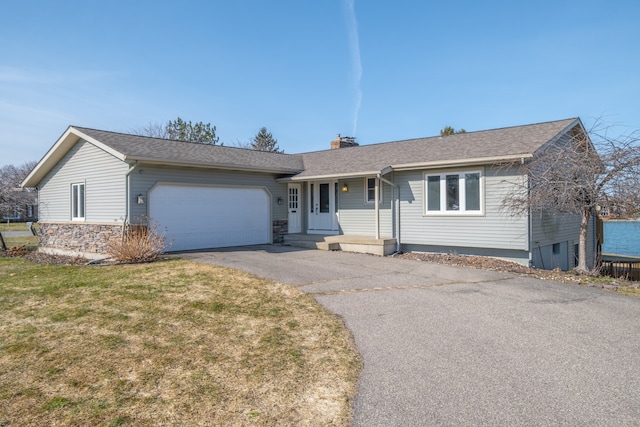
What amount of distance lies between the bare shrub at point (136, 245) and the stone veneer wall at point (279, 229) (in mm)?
5002


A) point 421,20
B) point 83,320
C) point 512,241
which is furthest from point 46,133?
point 512,241

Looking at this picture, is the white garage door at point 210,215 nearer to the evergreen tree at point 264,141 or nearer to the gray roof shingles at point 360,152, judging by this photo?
the gray roof shingles at point 360,152

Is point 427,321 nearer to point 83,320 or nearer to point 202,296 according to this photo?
point 202,296

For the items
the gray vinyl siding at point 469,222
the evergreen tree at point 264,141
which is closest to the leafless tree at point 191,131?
the evergreen tree at point 264,141

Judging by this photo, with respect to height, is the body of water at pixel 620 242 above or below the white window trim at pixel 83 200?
below

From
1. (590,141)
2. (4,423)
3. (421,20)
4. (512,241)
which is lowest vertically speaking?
(4,423)

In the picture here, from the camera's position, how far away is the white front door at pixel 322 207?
618 inches

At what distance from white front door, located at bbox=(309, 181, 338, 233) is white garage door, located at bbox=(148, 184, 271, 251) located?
72.4 inches

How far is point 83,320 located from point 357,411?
4.42 meters

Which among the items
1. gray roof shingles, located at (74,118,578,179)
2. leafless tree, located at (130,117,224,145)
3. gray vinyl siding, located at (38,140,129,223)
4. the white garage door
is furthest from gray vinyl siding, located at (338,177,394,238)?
leafless tree, located at (130,117,224,145)

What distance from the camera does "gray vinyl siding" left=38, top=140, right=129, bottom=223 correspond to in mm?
12562

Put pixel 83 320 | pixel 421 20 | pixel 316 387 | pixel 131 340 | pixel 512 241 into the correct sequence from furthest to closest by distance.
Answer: pixel 421 20 → pixel 512 241 → pixel 83 320 → pixel 131 340 → pixel 316 387

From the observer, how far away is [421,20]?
14.7 m

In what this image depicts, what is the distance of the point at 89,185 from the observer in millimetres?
13992
